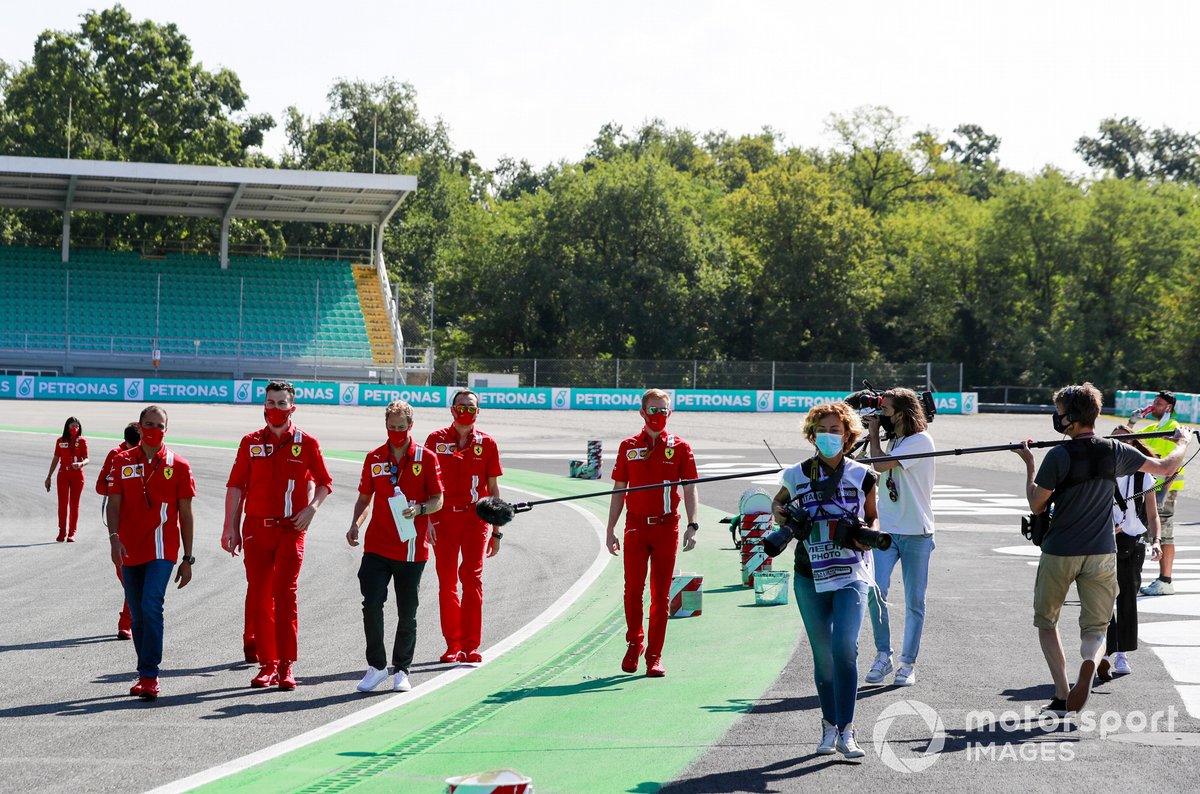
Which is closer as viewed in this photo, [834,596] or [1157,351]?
[834,596]

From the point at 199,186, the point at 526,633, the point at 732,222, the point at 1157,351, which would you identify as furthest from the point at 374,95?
the point at 526,633

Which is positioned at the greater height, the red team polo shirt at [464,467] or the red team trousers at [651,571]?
the red team polo shirt at [464,467]

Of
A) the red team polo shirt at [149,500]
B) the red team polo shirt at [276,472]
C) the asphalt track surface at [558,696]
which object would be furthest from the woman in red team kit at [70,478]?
the red team polo shirt at [276,472]

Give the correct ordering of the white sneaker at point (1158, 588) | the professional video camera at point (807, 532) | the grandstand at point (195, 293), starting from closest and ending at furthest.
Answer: the professional video camera at point (807, 532), the white sneaker at point (1158, 588), the grandstand at point (195, 293)

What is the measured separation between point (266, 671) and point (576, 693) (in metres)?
2.04

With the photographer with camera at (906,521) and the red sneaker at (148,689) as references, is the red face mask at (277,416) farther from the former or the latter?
the photographer with camera at (906,521)

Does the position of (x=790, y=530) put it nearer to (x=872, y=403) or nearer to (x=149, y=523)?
(x=872, y=403)

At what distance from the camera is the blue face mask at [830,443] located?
22.0 feet

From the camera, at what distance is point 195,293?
53.4m

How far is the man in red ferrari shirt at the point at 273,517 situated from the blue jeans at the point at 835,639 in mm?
3414

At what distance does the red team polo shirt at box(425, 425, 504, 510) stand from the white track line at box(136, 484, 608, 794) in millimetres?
1242

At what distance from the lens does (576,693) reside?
834 centimetres

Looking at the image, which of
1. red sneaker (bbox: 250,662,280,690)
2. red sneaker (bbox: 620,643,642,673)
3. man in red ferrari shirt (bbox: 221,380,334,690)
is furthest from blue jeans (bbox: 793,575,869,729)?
red sneaker (bbox: 250,662,280,690)

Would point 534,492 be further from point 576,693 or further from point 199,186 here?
point 199,186
